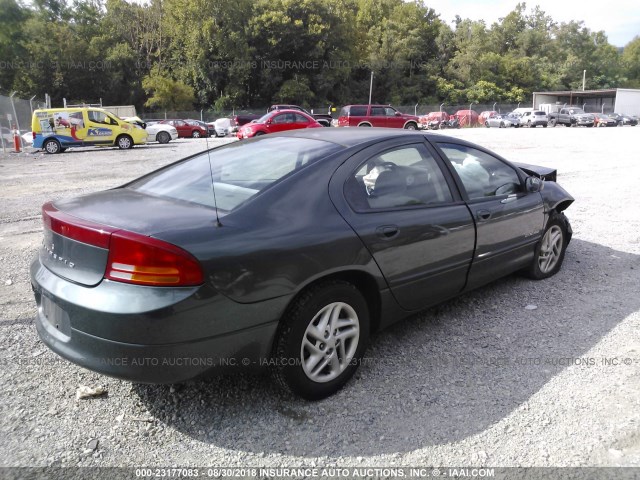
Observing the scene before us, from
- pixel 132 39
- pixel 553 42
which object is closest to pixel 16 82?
pixel 132 39

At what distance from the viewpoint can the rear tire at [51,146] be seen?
19422mm

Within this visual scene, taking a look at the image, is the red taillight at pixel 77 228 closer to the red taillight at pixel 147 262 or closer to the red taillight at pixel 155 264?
the red taillight at pixel 147 262

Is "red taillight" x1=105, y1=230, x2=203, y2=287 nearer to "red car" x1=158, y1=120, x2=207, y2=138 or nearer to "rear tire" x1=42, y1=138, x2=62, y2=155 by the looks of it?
"rear tire" x1=42, y1=138, x2=62, y2=155

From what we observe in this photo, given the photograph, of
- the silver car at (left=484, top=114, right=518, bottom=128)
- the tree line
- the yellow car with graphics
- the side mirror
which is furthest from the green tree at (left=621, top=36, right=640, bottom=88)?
the side mirror

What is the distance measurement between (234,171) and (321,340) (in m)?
1.22

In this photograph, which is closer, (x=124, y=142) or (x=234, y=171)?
(x=234, y=171)

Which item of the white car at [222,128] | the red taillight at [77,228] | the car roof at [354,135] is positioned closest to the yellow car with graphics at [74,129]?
the white car at [222,128]

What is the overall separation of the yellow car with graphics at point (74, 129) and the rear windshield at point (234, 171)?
18.4m

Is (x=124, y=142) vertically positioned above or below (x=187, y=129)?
below

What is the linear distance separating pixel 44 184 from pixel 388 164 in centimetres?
988

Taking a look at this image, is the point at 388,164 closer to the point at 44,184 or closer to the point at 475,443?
the point at 475,443

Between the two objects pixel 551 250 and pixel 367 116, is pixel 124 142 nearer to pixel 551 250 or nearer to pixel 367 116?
pixel 367 116

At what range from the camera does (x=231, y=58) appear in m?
54.7

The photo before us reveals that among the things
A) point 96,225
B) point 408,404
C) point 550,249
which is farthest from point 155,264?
point 550,249
